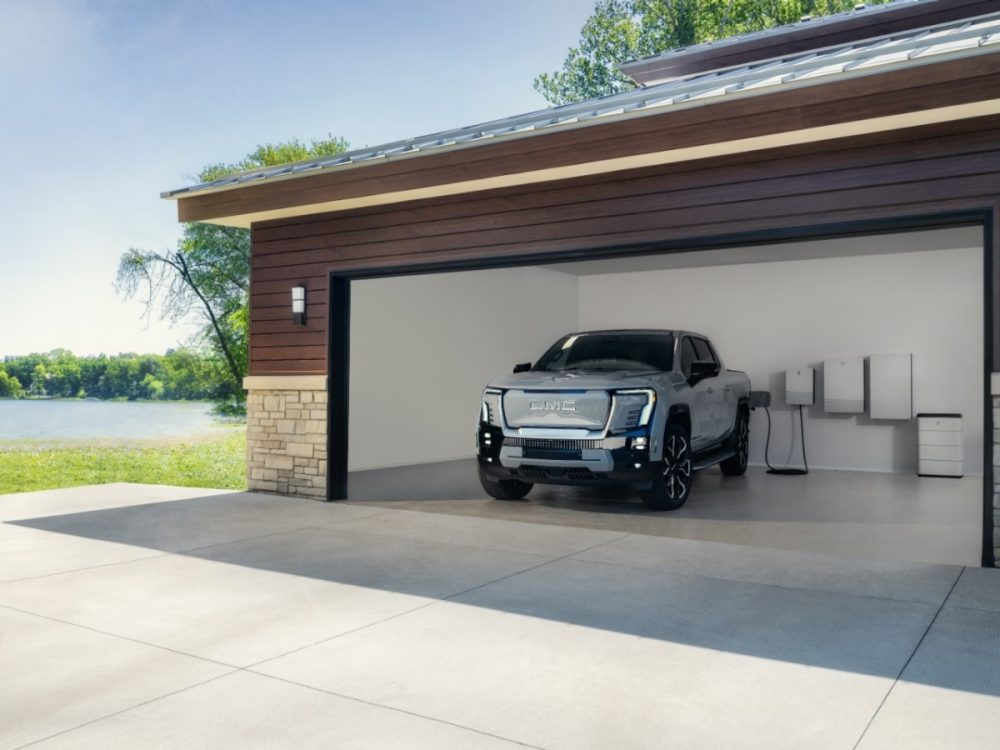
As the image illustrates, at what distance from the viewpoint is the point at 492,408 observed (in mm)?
7281

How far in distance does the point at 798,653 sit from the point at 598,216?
374 cm

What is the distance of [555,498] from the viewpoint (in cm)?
807

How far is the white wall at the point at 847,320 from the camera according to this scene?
1042cm

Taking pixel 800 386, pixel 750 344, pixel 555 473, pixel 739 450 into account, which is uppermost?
pixel 750 344

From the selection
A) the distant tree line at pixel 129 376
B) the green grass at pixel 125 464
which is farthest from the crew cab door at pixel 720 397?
the distant tree line at pixel 129 376

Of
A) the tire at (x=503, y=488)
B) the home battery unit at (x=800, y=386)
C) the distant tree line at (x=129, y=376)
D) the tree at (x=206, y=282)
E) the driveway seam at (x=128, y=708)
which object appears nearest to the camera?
the driveway seam at (x=128, y=708)

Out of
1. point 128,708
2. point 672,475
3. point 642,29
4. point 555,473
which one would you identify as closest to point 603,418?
point 555,473

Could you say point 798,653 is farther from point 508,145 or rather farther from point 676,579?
point 508,145

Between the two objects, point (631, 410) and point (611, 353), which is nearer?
point (631, 410)

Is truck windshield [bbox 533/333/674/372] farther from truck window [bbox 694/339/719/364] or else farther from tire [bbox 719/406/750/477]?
tire [bbox 719/406/750/477]

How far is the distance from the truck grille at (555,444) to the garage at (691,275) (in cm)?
58

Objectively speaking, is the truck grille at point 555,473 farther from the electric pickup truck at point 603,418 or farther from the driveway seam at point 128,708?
the driveway seam at point 128,708

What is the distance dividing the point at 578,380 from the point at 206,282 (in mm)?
18440

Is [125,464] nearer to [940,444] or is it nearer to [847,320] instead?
[847,320]
